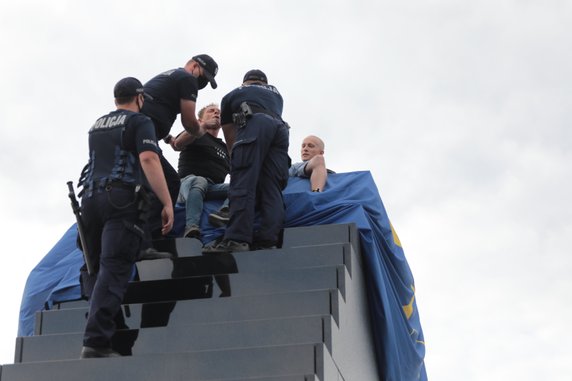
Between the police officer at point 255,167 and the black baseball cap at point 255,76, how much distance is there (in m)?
0.12

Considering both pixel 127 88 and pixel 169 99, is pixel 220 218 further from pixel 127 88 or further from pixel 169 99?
pixel 127 88

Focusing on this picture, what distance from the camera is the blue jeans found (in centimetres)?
834

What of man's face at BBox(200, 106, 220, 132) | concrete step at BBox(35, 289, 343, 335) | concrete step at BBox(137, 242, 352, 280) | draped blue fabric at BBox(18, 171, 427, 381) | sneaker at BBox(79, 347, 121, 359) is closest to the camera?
sneaker at BBox(79, 347, 121, 359)

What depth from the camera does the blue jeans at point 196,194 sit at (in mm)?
8336

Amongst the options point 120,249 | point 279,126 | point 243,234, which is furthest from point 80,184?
point 279,126

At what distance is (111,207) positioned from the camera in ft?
21.8

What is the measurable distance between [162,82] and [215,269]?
1.53 metres

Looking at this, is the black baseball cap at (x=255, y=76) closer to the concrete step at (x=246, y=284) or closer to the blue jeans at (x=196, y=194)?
the blue jeans at (x=196, y=194)

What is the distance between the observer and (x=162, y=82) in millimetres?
8164

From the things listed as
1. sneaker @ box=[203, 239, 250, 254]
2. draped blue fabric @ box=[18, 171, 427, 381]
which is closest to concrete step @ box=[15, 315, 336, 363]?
draped blue fabric @ box=[18, 171, 427, 381]

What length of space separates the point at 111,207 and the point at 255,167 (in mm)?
1361

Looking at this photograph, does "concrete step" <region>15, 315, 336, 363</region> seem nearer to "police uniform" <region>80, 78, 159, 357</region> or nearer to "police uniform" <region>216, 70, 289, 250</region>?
"police uniform" <region>80, 78, 159, 357</region>

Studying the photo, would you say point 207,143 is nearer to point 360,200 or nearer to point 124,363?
point 360,200

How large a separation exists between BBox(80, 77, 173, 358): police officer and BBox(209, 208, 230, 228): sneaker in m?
1.23
